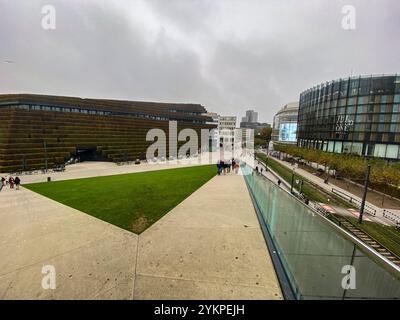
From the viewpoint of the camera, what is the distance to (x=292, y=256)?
472 centimetres

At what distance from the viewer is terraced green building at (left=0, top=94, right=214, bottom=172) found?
30833mm

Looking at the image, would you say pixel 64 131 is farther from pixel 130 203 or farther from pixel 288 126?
pixel 288 126

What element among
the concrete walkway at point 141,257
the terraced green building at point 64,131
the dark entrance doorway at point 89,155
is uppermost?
the terraced green building at point 64,131

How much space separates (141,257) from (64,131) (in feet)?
133

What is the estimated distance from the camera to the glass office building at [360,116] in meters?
42.9

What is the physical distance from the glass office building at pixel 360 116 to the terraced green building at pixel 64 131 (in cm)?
4514

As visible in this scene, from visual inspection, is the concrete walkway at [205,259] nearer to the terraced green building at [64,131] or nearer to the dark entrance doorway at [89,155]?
the terraced green building at [64,131]

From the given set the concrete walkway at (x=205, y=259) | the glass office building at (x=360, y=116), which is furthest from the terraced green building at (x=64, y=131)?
the glass office building at (x=360, y=116)

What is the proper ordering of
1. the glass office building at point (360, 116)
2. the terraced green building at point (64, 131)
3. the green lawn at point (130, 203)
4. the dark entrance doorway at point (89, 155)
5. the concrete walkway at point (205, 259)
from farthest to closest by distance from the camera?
the glass office building at point (360, 116) → the dark entrance doorway at point (89, 155) → the terraced green building at point (64, 131) → the green lawn at point (130, 203) → the concrete walkway at point (205, 259)

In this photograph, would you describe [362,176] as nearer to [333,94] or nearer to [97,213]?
[333,94]

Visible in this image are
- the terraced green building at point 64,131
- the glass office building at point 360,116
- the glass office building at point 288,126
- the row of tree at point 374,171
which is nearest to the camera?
the row of tree at point 374,171

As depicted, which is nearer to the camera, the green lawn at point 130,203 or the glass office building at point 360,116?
the green lawn at point 130,203
